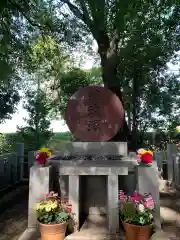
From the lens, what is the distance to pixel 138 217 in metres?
4.27

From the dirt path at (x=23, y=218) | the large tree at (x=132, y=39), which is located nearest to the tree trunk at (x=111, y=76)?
the large tree at (x=132, y=39)

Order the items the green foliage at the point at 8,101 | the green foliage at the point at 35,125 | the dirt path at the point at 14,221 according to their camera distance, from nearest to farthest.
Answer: the dirt path at the point at 14,221 < the green foliage at the point at 8,101 < the green foliage at the point at 35,125

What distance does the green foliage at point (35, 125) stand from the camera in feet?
47.1

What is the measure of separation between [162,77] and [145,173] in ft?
29.3

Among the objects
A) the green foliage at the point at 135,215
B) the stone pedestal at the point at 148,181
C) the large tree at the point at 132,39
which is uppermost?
the large tree at the point at 132,39

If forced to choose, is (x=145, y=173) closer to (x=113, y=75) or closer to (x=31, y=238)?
(x=31, y=238)

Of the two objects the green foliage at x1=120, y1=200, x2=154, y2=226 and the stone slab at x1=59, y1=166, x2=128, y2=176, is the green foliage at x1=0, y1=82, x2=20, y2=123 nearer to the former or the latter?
the stone slab at x1=59, y1=166, x2=128, y2=176

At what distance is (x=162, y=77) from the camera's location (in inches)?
507

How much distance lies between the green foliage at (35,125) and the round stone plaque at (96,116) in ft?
26.0

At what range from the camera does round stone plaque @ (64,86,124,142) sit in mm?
6637

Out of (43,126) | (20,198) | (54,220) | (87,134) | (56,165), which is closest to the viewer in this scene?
(54,220)

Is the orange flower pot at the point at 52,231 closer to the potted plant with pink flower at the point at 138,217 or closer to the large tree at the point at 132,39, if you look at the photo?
the potted plant with pink flower at the point at 138,217

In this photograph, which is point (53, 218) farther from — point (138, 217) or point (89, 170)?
point (138, 217)

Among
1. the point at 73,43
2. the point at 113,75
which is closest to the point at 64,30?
the point at 73,43
